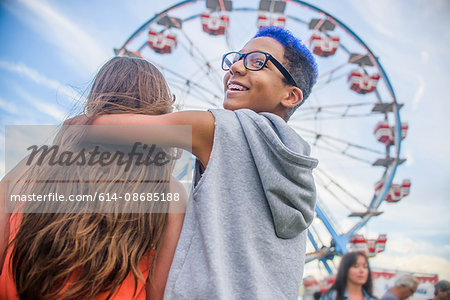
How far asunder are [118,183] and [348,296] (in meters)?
2.72

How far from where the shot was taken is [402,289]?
3.44 metres

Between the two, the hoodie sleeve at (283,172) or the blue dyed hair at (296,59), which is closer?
the hoodie sleeve at (283,172)

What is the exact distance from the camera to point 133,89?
104 cm

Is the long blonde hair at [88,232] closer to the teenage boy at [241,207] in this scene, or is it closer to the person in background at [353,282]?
the teenage boy at [241,207]

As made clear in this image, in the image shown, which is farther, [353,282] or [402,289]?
[402,289]

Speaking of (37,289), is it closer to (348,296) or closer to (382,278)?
(348,296)

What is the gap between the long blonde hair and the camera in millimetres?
780

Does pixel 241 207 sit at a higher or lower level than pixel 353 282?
higher

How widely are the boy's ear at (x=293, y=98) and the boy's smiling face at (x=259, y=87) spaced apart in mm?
14

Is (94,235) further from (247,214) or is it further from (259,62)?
(259,62)

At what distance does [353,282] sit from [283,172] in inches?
102

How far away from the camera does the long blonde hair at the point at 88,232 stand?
780mm

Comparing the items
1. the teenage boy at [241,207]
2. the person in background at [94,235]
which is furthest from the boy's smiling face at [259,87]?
the person in background at [94,235]

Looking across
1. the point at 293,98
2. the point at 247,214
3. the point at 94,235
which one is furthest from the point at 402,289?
the point at 94,235
